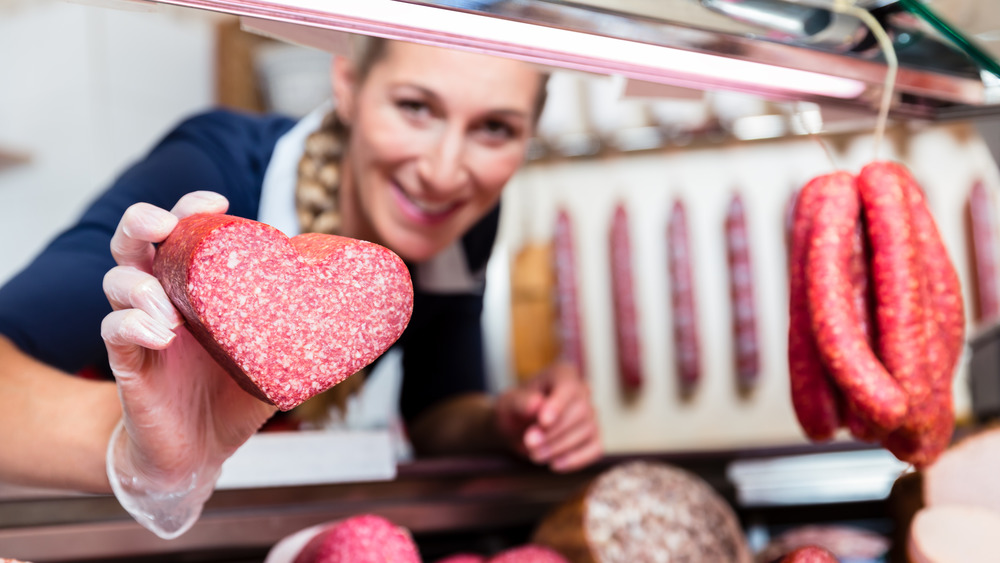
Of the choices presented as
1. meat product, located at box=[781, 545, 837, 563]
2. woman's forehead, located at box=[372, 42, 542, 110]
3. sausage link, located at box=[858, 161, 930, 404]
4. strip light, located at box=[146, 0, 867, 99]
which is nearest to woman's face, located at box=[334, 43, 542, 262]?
woman's forehead, located at box=[372, 42, 542, 110]

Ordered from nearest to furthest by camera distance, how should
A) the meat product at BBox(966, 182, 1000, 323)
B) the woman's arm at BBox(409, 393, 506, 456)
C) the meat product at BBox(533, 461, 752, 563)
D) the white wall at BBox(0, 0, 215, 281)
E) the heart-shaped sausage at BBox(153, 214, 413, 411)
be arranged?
the heart-shaped sausage at BBox(153, 214, 413, 411) → the meat product at BBox(533, 461, 752, 563) → the woman's arm at BBox(409, 393, 506, 456) → the white wall at BBox(0, 0, 215, 281) → the meat product at BBox(966, 182, 1000, 323)

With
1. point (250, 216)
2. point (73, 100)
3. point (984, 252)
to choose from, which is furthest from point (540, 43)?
point (984, 252)

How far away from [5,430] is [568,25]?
75 centimetres

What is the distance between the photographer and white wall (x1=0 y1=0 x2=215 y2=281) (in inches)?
104

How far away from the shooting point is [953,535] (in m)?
0.97

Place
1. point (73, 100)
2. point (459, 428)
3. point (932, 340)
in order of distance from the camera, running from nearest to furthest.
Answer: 1. point (932, 340)
2. point (459, 428)
3. point (73, 100)

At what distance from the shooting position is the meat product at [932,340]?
96 cm

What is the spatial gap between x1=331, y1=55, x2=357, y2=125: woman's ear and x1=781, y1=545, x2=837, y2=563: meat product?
0.98 m

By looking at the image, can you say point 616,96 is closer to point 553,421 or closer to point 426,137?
point 426,137

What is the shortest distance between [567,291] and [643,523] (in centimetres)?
248

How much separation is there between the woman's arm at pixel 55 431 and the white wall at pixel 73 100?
69.8 inches

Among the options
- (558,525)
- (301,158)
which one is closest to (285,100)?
(301,158)

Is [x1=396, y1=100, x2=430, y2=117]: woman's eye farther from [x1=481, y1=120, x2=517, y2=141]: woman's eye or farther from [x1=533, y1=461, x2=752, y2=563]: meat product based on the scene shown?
[x1=533, y1=461, x2=752, y2=563]: meat product

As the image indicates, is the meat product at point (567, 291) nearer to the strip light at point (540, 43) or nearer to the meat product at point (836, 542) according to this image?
the meat product at point (836, 542)
